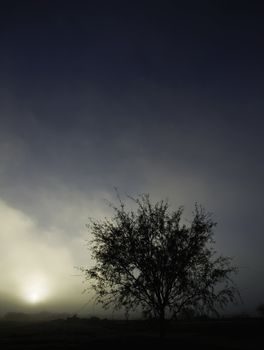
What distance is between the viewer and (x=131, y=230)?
28.9 metres

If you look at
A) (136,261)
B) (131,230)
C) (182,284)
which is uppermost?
(131,230)

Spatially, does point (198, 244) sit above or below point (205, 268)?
above

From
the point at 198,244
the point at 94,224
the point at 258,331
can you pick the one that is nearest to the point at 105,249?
the point at 94,224

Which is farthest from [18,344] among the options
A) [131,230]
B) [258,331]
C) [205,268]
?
[258,331]

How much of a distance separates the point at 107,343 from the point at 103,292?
5160 millimetres

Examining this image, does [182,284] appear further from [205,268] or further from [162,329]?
[162,329]

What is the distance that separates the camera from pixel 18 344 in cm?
3198

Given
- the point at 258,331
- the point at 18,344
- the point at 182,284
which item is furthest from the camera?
the point at 258,331

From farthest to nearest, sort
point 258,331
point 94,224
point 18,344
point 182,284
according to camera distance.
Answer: point 258,331 → point 18,344 → point 94,224 → point 182,284

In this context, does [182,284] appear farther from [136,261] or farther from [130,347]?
[130,347]

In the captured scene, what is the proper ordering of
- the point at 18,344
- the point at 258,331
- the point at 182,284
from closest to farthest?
the point at 182,284, the point at 18,344, the point at 258,331

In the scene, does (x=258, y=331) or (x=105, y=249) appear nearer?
(x=105, y=249)

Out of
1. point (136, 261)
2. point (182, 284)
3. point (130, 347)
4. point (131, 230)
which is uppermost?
point (131, 230)

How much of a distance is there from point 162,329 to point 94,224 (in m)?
9.55
